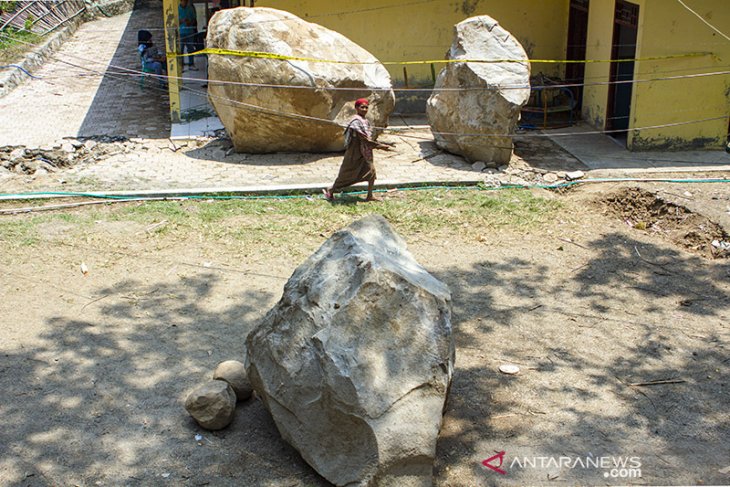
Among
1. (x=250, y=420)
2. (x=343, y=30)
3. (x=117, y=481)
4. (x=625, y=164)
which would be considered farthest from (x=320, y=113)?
(x=117, y=481)

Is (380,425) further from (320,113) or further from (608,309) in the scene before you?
(320,113)

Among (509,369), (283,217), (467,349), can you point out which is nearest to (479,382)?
(509,369)

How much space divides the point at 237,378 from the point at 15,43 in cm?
1587

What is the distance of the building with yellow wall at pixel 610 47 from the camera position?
11.8 meters

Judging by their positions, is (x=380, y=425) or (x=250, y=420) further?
(x=250, y=420)

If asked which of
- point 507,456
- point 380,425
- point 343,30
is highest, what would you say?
point 343,30

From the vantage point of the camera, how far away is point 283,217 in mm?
9727

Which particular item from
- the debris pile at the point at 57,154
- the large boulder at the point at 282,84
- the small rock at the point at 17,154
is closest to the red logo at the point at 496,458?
the large boulder at the point at 282,84

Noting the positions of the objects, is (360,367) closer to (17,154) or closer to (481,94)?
(481,94)

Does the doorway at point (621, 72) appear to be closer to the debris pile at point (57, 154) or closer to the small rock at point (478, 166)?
the small rock at point (478, 166)

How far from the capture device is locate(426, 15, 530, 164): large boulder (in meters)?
11.3

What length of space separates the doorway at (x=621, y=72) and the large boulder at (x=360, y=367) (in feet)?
27.4

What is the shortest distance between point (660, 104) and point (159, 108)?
28.5ft

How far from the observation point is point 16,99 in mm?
15688
